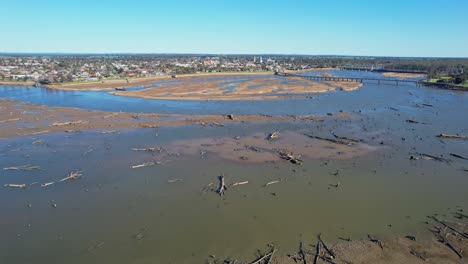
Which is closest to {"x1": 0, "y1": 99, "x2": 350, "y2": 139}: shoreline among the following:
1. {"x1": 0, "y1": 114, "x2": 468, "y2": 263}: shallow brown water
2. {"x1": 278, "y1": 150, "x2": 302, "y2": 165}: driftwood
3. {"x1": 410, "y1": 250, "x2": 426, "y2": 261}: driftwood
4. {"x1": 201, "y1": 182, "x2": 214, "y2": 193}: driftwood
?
{"x1": 0, "y1": 114, "x2": 468, "y2": 263}: shallow brown water

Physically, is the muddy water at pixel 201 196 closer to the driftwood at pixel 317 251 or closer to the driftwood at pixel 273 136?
the driftwood at pixel 317 251

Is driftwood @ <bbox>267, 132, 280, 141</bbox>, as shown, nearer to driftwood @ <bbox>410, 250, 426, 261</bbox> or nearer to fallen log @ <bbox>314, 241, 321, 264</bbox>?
fallen log @ <bbox>314, 241, 321, 264</bbox>

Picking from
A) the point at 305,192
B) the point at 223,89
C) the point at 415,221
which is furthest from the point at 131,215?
the point at 223,89

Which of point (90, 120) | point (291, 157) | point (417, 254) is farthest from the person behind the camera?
point (90, 120)

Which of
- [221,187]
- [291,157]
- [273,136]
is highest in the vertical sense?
[273,136]

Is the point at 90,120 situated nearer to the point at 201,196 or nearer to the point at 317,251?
the point at 201,196

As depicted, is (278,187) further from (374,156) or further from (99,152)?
(99,152)

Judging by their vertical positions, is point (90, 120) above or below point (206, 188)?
above

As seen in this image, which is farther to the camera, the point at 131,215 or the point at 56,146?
the point at 56,146

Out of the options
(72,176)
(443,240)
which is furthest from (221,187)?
(443,240)
